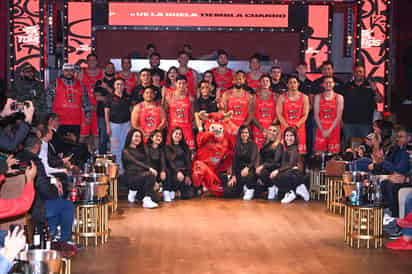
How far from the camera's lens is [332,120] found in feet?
36.2

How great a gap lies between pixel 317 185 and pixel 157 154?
230 centimetres

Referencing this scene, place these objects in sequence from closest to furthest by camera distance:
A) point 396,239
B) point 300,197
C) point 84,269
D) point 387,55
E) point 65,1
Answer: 1. point 84,269
2. point 396,239
3. point 300,197
4. point 387,55
5. point 65,1

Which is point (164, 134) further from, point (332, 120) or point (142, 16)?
point (142, 16)

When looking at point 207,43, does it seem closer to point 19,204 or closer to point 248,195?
point 248,195

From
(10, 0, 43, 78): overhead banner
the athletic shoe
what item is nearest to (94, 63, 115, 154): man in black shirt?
(10, 0, 43, 78): overhead banner

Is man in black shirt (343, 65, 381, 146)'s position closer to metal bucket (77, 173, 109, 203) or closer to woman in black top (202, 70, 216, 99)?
woman in black top (202, 70, 216, 99)

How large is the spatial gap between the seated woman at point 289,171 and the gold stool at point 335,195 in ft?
2.36

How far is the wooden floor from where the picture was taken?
6.70 metres

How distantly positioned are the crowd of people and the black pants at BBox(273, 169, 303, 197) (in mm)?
14

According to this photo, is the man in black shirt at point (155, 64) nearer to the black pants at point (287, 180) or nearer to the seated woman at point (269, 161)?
the seated woman at point (269, 161)

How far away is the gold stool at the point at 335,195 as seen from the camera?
31.4 ft

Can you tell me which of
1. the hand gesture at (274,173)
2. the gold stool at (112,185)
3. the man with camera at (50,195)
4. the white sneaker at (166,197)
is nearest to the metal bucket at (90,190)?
the man with camera at (50,195)

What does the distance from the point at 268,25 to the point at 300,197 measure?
405 centimetres

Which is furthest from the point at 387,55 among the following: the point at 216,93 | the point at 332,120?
the point at 216,93
